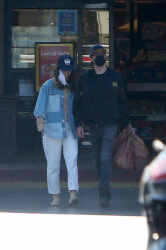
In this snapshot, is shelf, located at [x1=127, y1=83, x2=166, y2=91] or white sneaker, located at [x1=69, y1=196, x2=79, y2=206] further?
shelf, located at [x1=127, y1=83, x2=166, y2=91]

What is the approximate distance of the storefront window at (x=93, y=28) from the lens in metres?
11.7

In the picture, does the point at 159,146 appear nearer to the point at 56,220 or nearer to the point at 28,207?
the point at 56,220

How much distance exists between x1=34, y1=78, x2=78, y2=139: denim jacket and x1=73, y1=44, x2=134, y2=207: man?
0.15 m

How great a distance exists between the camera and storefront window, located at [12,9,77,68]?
11.7 metres

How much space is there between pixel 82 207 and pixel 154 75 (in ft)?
16.9

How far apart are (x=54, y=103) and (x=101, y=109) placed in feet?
1.84

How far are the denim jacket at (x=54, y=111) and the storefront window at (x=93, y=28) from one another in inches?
147

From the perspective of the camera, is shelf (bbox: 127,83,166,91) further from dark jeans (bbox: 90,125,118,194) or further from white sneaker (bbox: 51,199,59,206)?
white sneaker (bbox: 51,199,59,206)

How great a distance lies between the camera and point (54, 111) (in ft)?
26.3

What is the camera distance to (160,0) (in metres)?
11.9

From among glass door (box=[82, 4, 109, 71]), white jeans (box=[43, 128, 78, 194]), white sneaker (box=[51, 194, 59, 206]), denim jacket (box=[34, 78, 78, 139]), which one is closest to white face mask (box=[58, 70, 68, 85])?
denim jacket (box=[34, 78, 78, 139])

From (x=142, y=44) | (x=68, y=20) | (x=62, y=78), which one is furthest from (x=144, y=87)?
(x=62, y=78)

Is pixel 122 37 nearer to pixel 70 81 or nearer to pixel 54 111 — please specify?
pixel 70 81

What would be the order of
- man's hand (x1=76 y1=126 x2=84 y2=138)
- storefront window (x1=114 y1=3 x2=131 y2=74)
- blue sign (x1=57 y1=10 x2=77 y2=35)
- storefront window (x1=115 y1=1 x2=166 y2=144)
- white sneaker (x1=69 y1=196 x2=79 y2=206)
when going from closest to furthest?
man's hand (x1=76 y1=126 x2=84 y2=138), white sneaker (x1=69 y1=196 x2=79 y2=206), blue sign (x1=57 y1=10 x2=77 y2=35), storefront window (x1=114 y1=3 x2=131 y2=74), storefront window (x1=115 y1=1 x2=166 y2=144)
